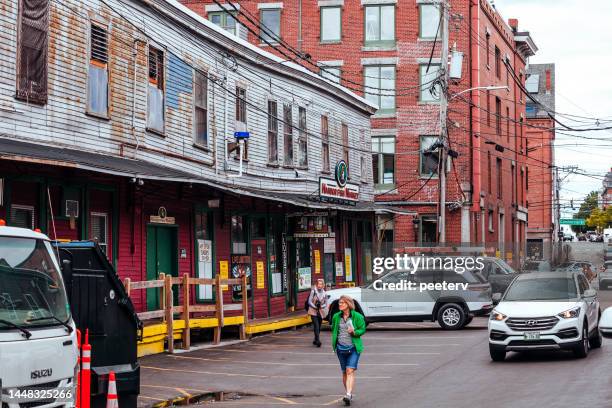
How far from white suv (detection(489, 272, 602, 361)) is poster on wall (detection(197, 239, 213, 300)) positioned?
339 inches

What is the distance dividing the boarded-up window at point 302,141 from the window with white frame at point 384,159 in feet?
56.0

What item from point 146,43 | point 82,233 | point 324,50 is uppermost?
point 324,50

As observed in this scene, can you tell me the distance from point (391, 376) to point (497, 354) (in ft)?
8.68

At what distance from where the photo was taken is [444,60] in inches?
1460

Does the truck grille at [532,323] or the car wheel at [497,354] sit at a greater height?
the truck grille at [532,323]

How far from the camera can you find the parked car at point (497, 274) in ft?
120

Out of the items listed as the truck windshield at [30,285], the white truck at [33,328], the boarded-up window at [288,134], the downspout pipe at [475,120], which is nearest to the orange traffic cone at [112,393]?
the white truck at [33,328]

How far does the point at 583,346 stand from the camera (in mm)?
19938

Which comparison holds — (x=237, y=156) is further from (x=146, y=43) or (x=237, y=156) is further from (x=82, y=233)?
(x=82, y=233)

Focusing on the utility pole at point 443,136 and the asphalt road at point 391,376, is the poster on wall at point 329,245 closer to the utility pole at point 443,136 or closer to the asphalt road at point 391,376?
the utility pole at point 443,136

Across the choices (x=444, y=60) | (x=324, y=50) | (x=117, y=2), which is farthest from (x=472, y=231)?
(x=117, y=2)

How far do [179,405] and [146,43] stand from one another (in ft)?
36.0

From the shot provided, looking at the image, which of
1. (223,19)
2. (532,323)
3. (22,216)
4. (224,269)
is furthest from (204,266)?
(223,19)

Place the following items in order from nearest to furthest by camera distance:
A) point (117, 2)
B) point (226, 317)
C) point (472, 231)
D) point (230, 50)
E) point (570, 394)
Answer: point (570, 394) < point (117, 2) < point (226, 317) < point (230, 50) < point (472, 231)
